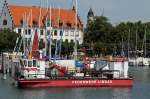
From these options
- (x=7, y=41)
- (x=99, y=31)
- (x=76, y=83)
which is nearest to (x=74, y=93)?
(x=76, y=83)

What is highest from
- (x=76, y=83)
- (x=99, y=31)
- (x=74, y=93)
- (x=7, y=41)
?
(x=99, y=31)

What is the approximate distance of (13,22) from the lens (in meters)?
172

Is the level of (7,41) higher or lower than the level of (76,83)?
higher

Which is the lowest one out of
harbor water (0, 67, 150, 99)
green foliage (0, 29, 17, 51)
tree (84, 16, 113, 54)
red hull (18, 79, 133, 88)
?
harbor water (0, 67, 150, 99)

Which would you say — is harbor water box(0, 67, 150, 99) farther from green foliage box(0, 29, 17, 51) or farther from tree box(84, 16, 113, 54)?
tree box(84, 16, 113, 54)

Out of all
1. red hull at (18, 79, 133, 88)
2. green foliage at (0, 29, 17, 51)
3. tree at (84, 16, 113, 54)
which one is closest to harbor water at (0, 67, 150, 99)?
red hull at (18, 79, 133, 88)

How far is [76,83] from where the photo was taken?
7412 cm

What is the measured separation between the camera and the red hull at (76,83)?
72.7 meters

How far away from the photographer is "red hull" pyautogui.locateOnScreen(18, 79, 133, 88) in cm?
7269

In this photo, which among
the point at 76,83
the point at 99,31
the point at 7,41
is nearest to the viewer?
the point at 76,83

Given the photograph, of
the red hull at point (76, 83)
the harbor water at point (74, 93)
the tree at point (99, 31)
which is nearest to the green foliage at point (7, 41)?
the tree at point (99, 31)

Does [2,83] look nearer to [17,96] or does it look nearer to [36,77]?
[36,77]

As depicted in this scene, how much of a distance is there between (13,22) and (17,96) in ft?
350

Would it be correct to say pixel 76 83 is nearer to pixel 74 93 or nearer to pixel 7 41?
pixel 74 93
